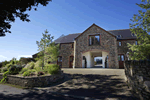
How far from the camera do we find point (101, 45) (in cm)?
1700

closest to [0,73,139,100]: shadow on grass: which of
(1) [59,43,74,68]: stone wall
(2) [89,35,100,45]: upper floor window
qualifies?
(2) [89,35,100,45]: upper floor window

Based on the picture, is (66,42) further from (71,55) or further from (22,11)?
(22,11)

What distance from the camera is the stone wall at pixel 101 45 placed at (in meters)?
16.0

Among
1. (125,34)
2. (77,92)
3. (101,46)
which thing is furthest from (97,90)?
(125,34)

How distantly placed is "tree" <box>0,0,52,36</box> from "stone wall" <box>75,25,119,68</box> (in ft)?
38.0

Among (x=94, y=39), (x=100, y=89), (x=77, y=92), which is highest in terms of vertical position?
(x=94, y=39)

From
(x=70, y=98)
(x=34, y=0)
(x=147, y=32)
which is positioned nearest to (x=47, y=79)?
(x=70, y=98)

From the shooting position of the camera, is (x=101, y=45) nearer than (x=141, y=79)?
No

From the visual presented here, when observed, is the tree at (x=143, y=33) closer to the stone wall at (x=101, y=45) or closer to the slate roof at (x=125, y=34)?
the stone wall at (x=101, y=45)

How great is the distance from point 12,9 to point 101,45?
46.4ft

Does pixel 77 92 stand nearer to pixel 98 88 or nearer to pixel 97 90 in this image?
pixel 97 90

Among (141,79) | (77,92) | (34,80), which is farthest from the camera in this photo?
(34,80)

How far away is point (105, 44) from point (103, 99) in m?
13.3

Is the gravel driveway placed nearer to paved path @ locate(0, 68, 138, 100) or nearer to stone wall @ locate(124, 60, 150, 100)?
paved path @ locate(0, 68, 138, 100)
